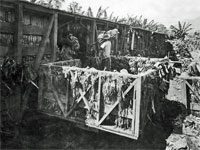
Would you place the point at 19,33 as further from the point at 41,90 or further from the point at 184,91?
the point at 184,91

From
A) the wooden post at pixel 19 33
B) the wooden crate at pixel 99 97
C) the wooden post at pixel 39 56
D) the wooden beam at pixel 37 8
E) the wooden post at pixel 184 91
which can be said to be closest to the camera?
the wooden crate at pixel 99 97

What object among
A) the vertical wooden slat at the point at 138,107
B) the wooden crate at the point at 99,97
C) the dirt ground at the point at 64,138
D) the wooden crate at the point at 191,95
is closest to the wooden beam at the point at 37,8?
the wooden crate at the point at 99,97

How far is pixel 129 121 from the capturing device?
5.42 meters

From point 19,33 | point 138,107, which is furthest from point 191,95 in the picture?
point 19,33

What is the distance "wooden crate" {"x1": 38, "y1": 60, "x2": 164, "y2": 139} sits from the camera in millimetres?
5273

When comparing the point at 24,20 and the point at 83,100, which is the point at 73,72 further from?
the point at 24,20

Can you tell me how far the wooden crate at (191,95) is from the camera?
23.8 ft

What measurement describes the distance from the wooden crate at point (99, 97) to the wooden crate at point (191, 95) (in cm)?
128

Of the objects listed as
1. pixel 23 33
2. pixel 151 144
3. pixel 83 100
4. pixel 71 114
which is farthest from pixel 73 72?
pixel 151 144

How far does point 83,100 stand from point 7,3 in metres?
3.59

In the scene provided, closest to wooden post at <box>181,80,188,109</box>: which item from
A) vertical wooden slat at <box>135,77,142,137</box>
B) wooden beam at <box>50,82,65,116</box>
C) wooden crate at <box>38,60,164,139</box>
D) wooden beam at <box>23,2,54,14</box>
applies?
wooden crate at <box>38,60,164,139</box>

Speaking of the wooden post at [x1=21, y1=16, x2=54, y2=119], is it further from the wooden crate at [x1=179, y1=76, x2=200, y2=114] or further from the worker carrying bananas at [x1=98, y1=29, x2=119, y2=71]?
the wooden crate at [x1=179, y1=76, x2=200, y2=114]

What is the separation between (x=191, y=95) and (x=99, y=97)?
387 centimetres

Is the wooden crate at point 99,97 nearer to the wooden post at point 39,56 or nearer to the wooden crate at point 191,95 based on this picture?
the wooden post at point 39,56
